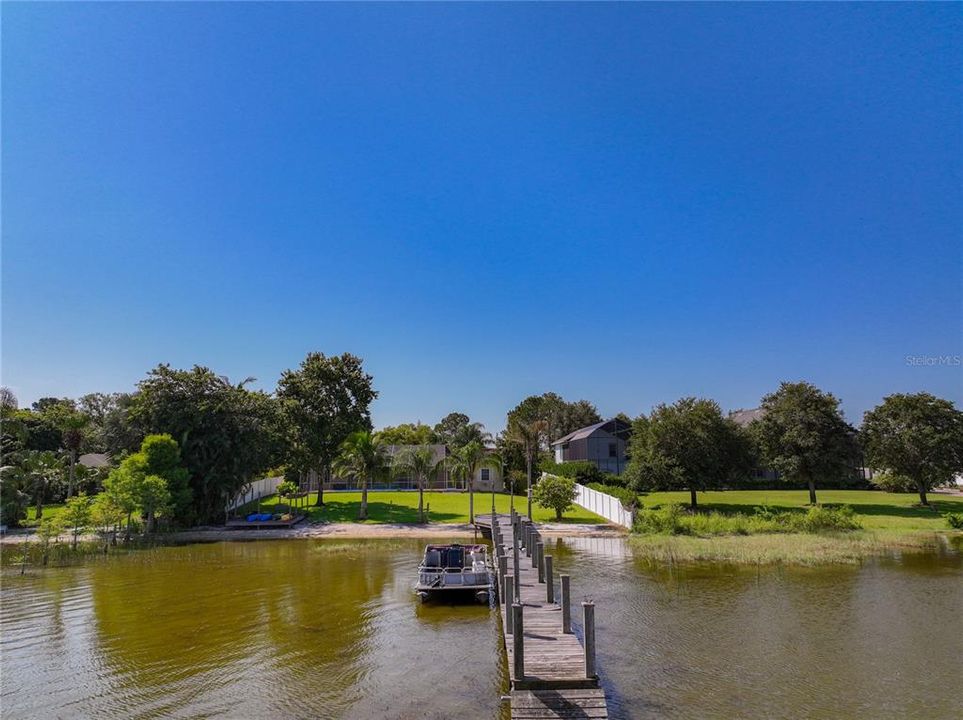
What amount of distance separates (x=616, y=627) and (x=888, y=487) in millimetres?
54025

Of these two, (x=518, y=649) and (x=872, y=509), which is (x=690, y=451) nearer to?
(x=872, y=509)

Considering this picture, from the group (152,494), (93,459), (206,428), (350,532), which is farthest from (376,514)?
(93,459)

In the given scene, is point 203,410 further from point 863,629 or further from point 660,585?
point 863,629

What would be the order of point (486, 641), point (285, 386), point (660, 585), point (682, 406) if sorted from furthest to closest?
point (285, 386), point (682, 406), point (660, 585), point (486, 641)

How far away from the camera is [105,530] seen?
1494 inches

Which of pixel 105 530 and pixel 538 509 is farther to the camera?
pixel 538 509

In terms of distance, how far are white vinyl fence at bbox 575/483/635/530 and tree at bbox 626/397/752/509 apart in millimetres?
3253

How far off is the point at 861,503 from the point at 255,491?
52.0 m

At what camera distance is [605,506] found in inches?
1737

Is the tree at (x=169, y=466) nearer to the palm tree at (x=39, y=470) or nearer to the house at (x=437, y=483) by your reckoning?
the palm tree at (x=39, y=470)

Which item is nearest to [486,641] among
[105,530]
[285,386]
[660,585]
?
[660,585]

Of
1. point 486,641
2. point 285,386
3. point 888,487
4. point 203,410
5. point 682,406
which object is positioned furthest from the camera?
point 888,487

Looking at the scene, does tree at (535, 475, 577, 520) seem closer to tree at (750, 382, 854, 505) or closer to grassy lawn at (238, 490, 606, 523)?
grassy lawn at (238, 490, 606, 523)

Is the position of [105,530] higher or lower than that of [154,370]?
lower
